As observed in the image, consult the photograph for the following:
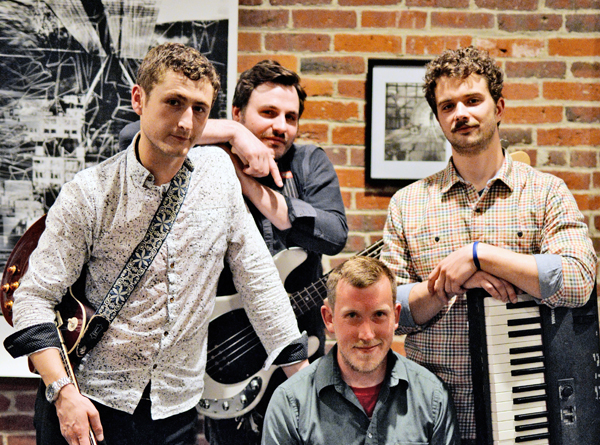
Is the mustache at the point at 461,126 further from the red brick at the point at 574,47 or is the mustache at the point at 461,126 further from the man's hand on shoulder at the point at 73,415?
the man's hand on shoulder at the point at 73,415

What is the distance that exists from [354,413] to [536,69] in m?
1.92

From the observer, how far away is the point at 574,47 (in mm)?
2754

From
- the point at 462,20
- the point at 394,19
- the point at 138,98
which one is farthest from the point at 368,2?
the point at 138,98

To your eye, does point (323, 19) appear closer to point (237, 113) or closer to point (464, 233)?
point (237, 113)

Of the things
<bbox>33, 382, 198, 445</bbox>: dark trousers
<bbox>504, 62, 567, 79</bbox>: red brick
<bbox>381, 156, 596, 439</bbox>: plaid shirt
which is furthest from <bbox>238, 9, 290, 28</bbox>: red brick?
<bbox>33, 382, 198, 445</bbox>: dark trousers

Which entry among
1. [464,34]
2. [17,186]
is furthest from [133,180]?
[464,34]

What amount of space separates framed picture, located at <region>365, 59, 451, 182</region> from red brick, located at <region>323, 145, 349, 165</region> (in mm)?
104

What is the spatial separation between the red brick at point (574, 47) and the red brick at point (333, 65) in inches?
35.6

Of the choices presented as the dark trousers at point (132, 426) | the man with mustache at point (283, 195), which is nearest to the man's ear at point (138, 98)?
the man with mustache at point (283, 195)

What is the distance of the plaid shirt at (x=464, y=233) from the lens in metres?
1.87

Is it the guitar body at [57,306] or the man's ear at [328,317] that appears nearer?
the guitar body at [57,306]

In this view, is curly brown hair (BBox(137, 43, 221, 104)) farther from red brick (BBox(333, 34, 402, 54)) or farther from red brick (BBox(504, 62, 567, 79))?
red brick (BBox(504, 62, 567, 79))

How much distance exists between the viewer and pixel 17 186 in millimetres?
2662

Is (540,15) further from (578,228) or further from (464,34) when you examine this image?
(578,228)
